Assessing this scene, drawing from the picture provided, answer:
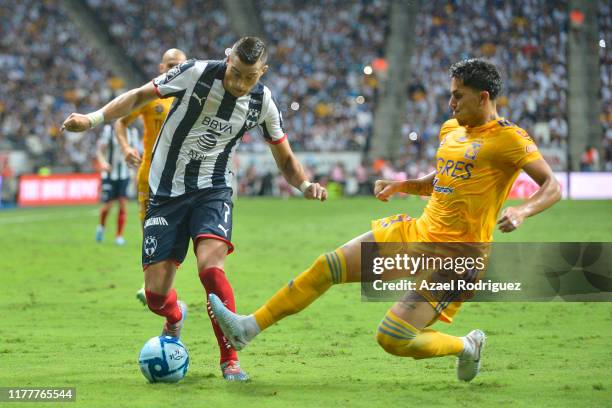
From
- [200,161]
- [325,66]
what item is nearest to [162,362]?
[200,161]

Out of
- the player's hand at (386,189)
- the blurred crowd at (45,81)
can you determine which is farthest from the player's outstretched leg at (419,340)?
the blurred crowd at (45,81)

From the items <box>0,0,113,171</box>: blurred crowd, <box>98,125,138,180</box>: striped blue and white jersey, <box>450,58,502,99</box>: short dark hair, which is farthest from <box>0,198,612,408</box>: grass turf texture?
<box>0,0,113,171</box>: blurred crowd

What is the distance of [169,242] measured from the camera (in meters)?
6.62

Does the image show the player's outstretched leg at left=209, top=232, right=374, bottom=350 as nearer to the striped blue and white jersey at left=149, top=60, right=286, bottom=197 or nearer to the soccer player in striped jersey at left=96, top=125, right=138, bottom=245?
the striped blue and white jersey at left=149, top=60, right=286, bottom=197

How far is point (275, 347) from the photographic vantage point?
7770 mm

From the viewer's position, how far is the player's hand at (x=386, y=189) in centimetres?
669

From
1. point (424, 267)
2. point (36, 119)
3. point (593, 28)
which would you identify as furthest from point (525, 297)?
point (36, 119)

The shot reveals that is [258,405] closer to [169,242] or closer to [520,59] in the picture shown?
[169,242]

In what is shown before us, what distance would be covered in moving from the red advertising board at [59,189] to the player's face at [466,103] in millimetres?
27240

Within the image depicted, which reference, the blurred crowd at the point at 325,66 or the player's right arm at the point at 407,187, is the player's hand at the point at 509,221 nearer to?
the player's right arm at the point at 407,187

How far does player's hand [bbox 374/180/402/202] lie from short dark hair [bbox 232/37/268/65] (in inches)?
48.5

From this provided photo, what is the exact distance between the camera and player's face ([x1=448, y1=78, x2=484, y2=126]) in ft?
19.7

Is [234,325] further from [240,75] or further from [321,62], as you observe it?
Answer: [321,62]

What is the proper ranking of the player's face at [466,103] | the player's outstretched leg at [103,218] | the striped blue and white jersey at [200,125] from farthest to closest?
the player's outstretched leg at [103,218]
the striped blue and white jersey at [200,125]
the player's face at [466,103]
